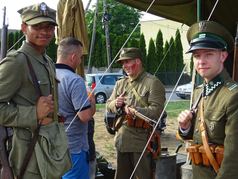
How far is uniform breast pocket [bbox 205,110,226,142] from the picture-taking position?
2336 millimetres

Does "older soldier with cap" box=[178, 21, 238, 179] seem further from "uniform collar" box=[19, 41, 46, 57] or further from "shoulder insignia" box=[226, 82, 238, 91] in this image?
"uniform collar" box=[19, 41, 46, 57]

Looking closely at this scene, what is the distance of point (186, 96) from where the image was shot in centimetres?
2200

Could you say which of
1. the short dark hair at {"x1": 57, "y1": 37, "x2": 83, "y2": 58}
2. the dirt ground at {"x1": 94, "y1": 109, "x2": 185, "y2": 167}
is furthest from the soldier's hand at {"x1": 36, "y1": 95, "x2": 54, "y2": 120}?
the dirt ground at {"x1": 94, "y1": 109, "x2": 185, "y2": 167}

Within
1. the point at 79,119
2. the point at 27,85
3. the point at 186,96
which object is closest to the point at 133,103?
the point at 79,119

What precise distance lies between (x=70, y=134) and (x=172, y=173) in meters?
1.80

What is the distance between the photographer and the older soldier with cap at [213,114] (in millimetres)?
2258

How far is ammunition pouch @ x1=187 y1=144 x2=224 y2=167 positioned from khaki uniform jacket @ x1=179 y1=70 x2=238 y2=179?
31 mm

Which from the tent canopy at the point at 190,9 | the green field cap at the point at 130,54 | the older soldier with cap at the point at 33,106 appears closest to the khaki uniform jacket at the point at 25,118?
the older soldier with cap at the point at 33,106

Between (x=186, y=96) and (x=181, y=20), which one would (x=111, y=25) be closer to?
(x=186, y=96)

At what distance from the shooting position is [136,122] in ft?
13.9

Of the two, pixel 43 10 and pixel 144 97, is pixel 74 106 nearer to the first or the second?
pixel 43 10

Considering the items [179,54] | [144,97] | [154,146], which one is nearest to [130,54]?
[144,97]

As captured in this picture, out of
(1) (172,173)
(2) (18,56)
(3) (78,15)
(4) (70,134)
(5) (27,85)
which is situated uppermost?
(3) (78,15)

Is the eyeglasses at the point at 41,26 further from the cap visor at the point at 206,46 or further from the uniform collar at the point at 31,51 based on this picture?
the cap visor at the point at 206,46
